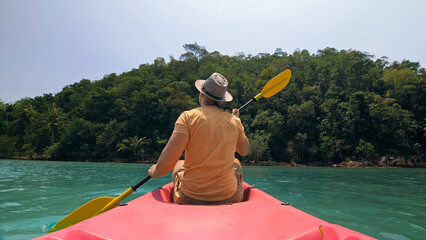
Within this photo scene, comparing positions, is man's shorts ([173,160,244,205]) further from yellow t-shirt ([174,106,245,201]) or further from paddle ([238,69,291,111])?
paddle ([238,69,291,111])

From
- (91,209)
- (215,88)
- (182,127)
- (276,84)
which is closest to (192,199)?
(182,127)

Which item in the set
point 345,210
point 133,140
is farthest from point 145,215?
point 133,140

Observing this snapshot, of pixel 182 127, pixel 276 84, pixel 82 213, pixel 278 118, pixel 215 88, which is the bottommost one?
pixel 82 213

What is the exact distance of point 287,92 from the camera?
107 ft

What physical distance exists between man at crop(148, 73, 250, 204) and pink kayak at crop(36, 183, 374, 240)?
279 mm

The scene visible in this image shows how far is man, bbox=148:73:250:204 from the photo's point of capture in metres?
1.69

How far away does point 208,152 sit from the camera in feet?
5.61

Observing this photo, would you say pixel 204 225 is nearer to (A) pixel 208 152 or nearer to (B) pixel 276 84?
(A) pixel 208 152

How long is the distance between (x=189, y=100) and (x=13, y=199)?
29.3 meters

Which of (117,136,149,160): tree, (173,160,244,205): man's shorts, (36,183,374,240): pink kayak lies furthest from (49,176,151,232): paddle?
(117,136,149,160): tree

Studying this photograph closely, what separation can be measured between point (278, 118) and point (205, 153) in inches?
1164

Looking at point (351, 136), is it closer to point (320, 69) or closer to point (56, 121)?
point (320, 69)

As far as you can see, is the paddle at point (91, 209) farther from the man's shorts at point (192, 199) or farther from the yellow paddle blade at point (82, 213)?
the man's shorts at point (192, 199)

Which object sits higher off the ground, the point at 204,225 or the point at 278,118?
the point at 278,118
